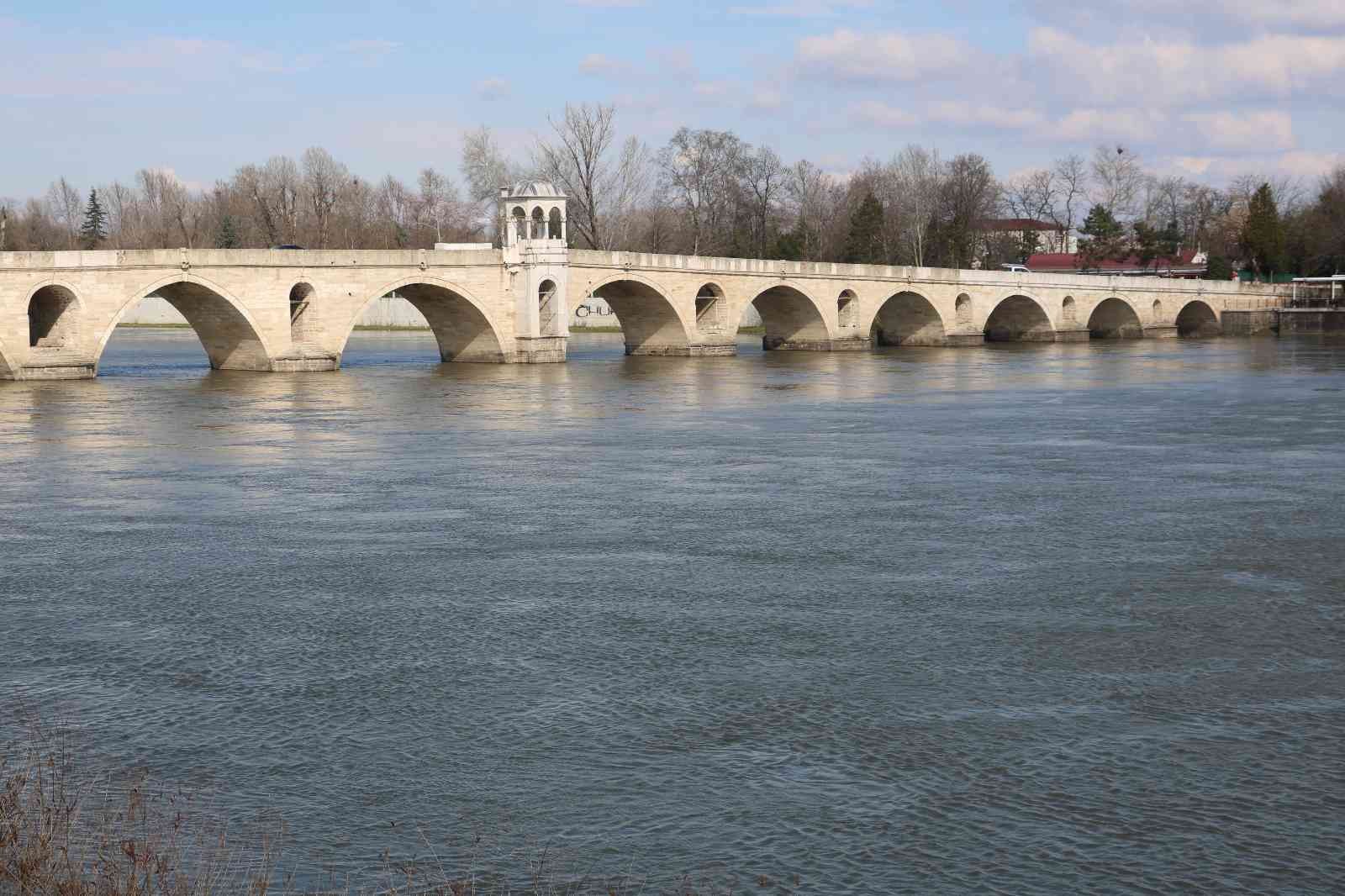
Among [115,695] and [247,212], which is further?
[247,212]

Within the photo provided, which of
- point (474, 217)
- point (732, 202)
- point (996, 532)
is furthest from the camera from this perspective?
point (474, 217)

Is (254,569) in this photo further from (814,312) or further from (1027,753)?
(814,312)

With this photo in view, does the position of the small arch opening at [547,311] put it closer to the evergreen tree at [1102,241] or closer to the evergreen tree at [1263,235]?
the evergreen tree at [1102,241]

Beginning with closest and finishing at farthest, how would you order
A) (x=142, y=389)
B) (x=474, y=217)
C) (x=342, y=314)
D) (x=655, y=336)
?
(x=142, y=389), (x=342, y=314), (x=655, y=336), (x=474, y=217)

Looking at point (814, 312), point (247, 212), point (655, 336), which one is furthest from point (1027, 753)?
point (247, 212)

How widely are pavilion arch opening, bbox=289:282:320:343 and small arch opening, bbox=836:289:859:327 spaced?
22931 mm

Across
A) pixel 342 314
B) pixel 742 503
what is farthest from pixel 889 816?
pixel 342 314

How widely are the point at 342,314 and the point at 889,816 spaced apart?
122 feet

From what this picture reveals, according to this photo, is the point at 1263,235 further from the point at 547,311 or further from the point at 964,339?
the point at 547,311

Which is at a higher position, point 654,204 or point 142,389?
point 654,204

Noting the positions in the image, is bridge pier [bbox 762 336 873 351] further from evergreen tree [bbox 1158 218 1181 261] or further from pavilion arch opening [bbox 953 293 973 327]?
evergreen tree [bbox 1158 218 1181 261]

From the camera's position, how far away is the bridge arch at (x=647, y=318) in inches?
2008

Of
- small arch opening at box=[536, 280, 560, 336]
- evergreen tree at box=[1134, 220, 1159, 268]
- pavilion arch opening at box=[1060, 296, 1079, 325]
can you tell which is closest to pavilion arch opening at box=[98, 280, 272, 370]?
small arch opening at box=[536, 280, 560, 336]

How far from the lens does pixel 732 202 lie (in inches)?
3460
